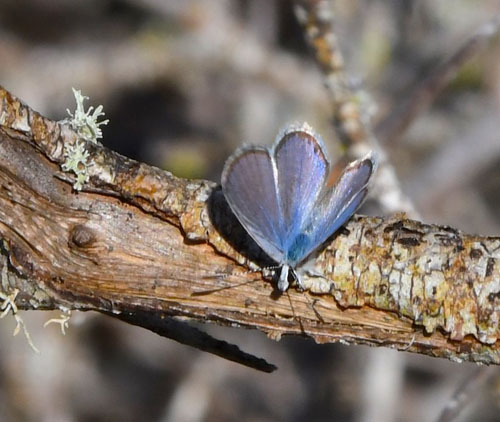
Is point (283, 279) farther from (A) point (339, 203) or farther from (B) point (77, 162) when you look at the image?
(B) point (77, 162)

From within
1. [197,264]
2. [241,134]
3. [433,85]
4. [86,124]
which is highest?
[241,134]

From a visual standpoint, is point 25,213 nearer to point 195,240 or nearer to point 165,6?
point 195,240

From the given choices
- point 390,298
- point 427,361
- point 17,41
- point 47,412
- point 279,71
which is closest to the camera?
point 390,298

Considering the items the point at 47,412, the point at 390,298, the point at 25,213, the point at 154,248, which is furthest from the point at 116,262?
the point at 47,412

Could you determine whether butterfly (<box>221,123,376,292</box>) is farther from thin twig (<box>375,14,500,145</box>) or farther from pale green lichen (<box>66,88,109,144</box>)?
thin twig (<box>375,14,500,145</box>)

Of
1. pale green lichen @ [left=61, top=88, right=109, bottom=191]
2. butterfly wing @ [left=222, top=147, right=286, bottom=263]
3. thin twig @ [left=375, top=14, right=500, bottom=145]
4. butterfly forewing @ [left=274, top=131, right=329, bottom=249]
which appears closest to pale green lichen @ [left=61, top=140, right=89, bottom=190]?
pale green lichen @ [left=61, top=88, right=109, bottom=191]

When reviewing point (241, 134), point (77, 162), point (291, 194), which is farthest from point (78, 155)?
point (241, 134)

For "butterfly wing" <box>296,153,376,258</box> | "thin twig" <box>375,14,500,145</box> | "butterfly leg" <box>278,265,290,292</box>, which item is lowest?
"butterfly leg" <box>278,265,290,292</box>
